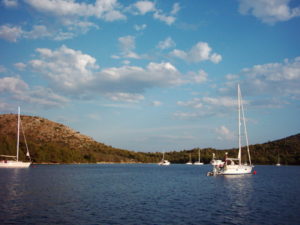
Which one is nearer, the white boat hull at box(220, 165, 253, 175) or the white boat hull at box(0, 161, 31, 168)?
the white boat hull at box(220, 165, 253, 175)

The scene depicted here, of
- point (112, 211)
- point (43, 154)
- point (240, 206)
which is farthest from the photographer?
point (43, 154)

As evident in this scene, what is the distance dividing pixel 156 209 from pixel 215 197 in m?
13.9

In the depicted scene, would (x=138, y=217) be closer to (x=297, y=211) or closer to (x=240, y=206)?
(x=240, y=206)

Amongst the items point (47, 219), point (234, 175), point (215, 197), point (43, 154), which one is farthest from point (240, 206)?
point (43, 154)

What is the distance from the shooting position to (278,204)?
39375 millimetres

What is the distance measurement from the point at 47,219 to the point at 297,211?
2577 cm

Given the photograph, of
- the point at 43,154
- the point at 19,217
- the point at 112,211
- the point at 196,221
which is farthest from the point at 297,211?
the point at 43,154

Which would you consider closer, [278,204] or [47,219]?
[47,219]

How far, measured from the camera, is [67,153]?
192 meters

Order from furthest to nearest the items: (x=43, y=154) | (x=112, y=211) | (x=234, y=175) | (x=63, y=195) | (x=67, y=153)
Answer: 1. (x=67, y=153)
2. (x=43, y=154)
3. (x=234, y=175)
4. (x=63, y=195)
5. (x=112, y=211)

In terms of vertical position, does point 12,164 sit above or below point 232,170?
below

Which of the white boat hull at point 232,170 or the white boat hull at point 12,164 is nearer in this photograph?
the white boat hull at point 232,170

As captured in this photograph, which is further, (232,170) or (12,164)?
(12,164)

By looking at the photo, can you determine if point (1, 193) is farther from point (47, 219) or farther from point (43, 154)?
point (43, 154)
